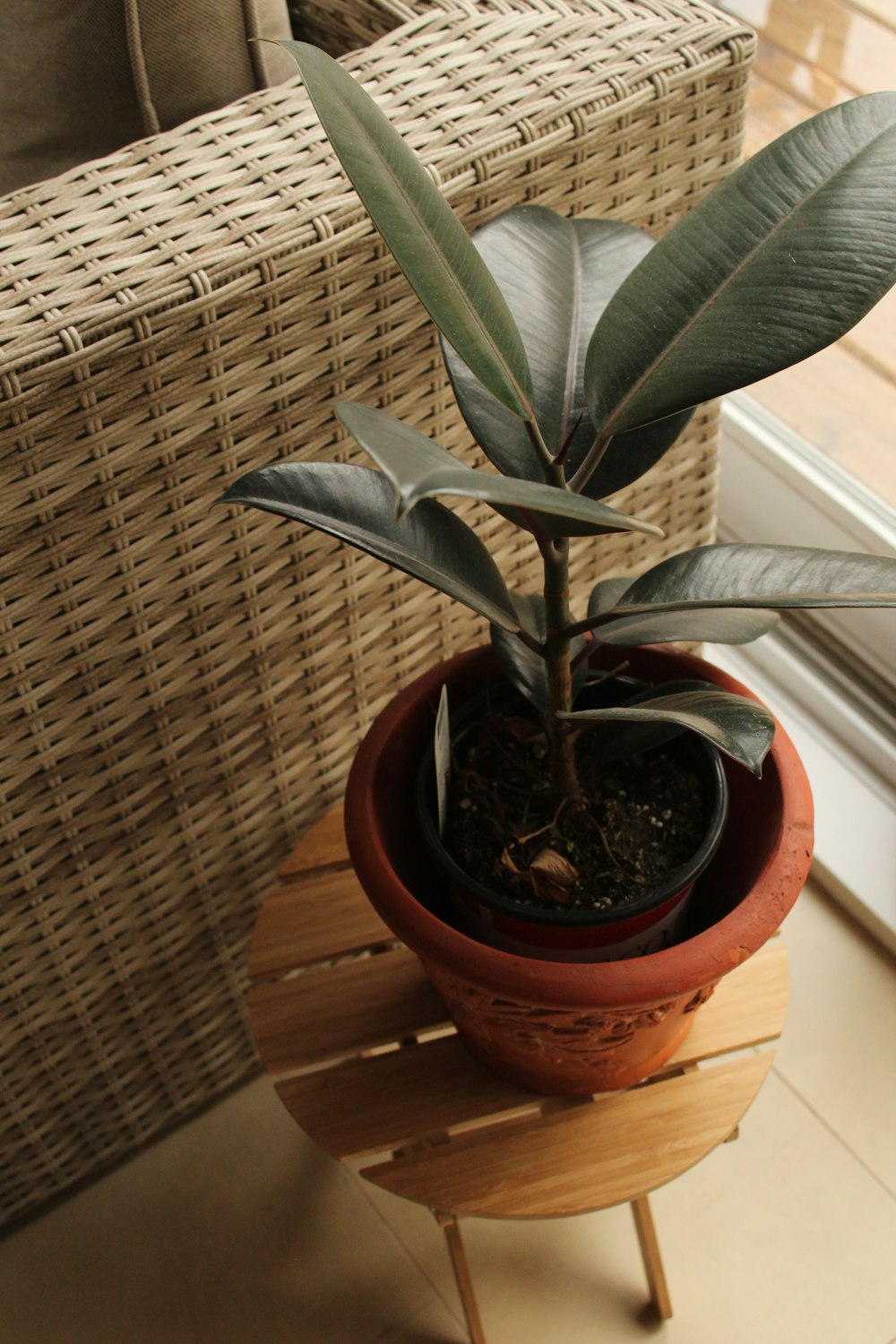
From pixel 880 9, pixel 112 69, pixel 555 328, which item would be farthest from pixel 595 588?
pixel 880 9

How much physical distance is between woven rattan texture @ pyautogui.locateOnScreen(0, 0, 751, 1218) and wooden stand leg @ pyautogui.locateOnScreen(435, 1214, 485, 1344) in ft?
1.09

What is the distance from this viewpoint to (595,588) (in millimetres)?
801

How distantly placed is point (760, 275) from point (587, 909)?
A: 0.38 metres

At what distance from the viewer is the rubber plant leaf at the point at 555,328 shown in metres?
0.74

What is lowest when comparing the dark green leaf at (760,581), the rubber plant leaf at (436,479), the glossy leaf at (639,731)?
the glossy leaf at (639,731)

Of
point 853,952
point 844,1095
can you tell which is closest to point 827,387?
point 853,952

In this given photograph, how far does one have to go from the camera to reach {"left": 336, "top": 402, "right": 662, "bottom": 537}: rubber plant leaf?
48 centimetres

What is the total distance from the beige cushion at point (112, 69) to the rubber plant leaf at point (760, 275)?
474 millimetres

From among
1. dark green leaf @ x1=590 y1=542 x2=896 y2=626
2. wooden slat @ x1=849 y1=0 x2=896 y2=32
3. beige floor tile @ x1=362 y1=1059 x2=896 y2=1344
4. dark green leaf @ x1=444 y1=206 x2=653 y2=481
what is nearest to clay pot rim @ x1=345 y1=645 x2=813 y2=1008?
dark green leaf @ x1=590 y1=542 x2=896 y2=626

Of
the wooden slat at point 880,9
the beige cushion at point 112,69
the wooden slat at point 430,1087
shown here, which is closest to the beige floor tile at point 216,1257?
the wooden slat at point 430,1087

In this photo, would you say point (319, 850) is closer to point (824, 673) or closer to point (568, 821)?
point (568, 821)

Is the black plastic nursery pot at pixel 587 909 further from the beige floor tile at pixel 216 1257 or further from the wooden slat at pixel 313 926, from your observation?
the beige floor tile at pixel 216 1257

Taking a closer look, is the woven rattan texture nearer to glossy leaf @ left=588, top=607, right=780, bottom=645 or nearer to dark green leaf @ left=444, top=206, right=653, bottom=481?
dark green leaf @ left=444, top=206, right=653, bottom=481

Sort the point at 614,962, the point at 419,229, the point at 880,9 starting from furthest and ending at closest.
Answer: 1. the point at 880,9
2. the point at 614,962
3. the point at 419,229
